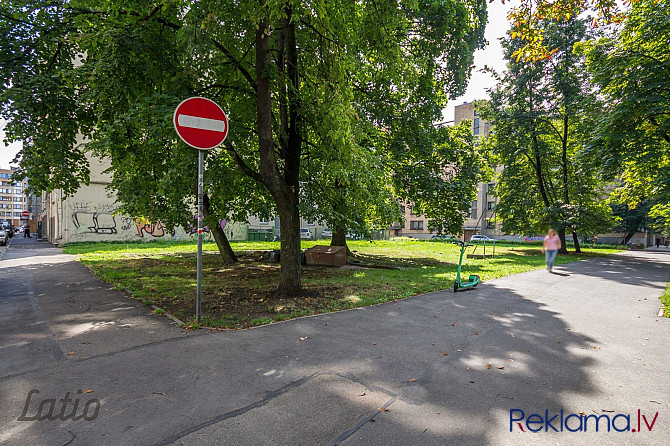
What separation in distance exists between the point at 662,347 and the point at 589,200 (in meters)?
23.3

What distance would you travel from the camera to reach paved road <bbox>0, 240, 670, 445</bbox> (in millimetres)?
2705

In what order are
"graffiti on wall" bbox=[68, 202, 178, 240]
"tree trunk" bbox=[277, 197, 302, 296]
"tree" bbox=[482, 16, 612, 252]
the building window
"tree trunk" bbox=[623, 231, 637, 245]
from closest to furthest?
"tree trunk" bbox=[277, 197, 302, 296] → "tree" bbox=[482, 16, 612, 252] → "graffiti on wall" bbox=[68, 202, 178, 240] → "tree trunk" bbox=[623, 231, 637, 245] → the building window

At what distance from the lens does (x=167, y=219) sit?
11.4 m

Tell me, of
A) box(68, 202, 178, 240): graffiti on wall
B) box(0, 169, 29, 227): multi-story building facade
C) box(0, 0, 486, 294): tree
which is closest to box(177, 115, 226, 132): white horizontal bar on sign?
box(0, 0, 486, 294): tree

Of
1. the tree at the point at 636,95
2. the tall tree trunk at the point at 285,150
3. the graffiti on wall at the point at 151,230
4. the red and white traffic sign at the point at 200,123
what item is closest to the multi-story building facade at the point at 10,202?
the graffiti on wall at the point at 151,230

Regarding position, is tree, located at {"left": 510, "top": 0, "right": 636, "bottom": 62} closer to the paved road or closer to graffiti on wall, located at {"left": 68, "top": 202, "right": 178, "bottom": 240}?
the paved road

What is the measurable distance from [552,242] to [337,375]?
3042mm

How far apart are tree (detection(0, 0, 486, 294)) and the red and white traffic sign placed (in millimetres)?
1278

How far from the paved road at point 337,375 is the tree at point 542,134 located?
1622cm

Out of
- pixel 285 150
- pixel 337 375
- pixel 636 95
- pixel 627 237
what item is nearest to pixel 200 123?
pixel 285 150

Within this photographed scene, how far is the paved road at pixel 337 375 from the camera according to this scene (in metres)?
2.71

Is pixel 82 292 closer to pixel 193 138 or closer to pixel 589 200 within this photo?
pixel 193 138

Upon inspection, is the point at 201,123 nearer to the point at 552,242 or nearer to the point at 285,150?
the point at 285,150

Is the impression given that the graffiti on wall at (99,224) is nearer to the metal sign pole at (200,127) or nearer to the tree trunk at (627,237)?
the metal sign pole at (200,127)
